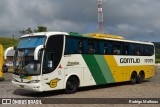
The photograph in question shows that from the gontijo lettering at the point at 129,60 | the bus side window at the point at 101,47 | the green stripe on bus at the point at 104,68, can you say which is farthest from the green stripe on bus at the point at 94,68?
the gontijo lettering at the point at 129,60

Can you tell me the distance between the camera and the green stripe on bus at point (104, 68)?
19328mm

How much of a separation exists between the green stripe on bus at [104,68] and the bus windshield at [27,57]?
439cm

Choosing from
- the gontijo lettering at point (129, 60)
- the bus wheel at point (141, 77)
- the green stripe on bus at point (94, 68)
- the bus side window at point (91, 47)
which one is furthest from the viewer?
the bus wheel at point (141, 77)

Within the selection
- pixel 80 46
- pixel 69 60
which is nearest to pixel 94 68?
pixel 80 46

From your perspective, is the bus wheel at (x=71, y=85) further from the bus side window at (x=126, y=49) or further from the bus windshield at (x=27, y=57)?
the bus side window at (x=126, y=49)

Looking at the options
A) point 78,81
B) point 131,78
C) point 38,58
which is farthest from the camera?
point 131,78

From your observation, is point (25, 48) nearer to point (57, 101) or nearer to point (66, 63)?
point (66, 63)

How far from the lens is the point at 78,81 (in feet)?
58.4

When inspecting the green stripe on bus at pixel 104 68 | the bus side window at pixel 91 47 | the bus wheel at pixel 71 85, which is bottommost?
the bus wheel at pixel 71 85

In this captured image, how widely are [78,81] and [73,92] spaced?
0.81 m

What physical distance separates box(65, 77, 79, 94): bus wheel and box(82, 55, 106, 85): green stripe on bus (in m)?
1.40

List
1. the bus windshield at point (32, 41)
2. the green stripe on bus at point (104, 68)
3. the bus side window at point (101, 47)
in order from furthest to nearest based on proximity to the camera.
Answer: the bus side window at point (101, 47)
the green stripe on bus at point (104, 68)
the bus windshield at point (32, 41)

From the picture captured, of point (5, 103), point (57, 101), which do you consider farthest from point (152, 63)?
point (5, 103)

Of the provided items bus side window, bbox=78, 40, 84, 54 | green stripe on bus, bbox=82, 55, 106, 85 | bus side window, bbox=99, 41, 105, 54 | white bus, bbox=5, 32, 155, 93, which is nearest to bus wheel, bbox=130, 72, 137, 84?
white bus, bbox=5, 32, 155, 93
